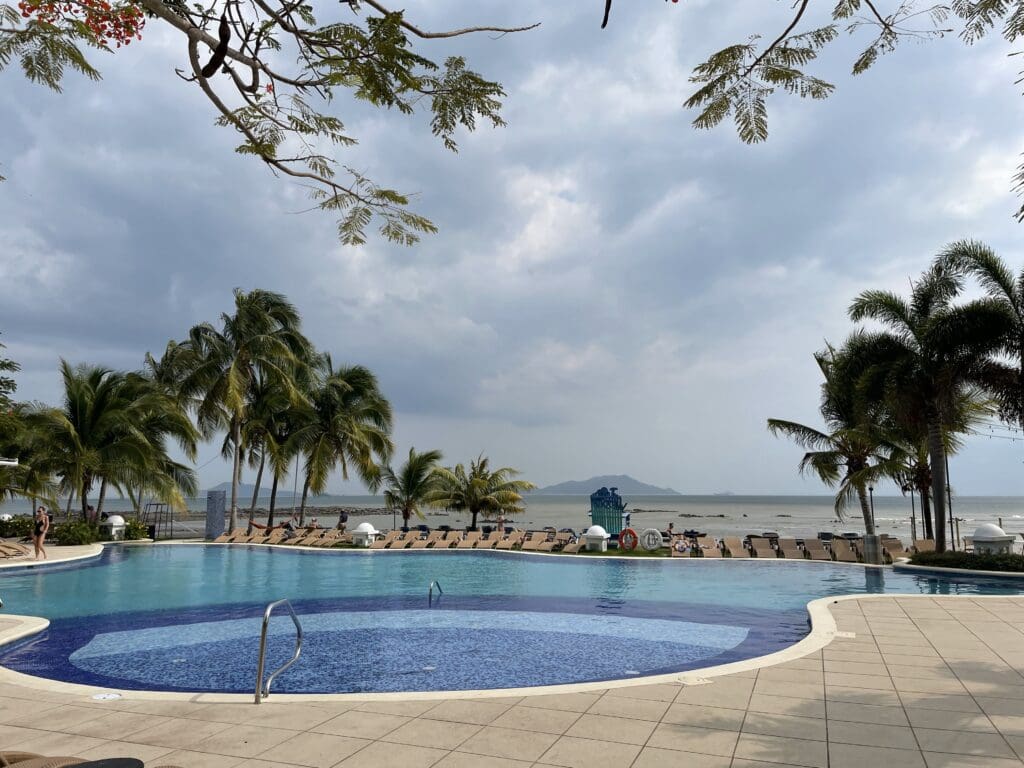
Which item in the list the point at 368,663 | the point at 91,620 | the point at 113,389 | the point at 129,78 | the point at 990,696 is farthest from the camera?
the point at 113,389

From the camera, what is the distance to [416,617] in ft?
37.6

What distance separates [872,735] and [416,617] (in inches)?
324

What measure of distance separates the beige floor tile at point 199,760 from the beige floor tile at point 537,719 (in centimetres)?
175

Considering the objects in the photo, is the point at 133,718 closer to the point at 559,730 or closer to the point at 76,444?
the point at 559,730

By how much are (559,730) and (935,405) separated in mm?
16319

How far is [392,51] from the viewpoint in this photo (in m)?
3.60

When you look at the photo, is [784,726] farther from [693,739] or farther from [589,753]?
[589,753]

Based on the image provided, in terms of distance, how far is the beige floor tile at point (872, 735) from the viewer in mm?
4340

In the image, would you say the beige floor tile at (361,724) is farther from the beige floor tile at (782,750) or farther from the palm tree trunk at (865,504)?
the palm tree trunk at (865,504)

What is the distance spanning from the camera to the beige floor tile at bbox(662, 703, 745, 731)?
469 centimetres

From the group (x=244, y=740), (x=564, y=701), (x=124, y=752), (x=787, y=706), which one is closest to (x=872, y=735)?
(x=787, y=706)

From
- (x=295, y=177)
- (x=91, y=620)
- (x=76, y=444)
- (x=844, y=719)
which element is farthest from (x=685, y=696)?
(x=76, y=444)

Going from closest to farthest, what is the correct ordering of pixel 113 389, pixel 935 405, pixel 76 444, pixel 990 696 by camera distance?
pixel 990 696, pixel 935 405, pixel 76 444, pixel 113 389

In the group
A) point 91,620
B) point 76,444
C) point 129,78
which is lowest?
point 91,620
